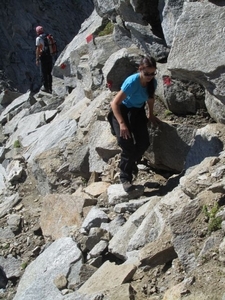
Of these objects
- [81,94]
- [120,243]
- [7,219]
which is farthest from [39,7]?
[120,243]

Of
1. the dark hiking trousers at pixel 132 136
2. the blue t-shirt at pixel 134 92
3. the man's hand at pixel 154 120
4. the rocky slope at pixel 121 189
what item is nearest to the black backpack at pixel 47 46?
the rocky slope at pixel 121 189

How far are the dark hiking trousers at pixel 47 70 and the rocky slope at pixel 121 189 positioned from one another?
3.93 meters

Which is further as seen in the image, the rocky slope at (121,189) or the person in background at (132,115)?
the person in background at (132,115)

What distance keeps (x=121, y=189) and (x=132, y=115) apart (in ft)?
4.52

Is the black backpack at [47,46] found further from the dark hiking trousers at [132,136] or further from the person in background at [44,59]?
the dark hiking trousers at [132,136]

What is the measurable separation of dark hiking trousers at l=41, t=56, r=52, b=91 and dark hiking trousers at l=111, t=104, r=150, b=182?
10.4m

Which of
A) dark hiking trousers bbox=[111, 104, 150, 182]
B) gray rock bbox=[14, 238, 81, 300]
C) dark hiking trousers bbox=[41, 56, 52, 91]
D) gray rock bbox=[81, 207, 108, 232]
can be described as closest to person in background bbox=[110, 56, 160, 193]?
dark hiking trousers bbox=[111, 104, 150, 182]

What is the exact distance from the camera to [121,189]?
850 centimetres

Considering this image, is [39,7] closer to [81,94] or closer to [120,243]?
[81,94]

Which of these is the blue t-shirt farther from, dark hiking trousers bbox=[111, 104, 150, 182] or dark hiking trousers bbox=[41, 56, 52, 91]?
dark hiking trousers bbox=[41, 56, 52, 91]

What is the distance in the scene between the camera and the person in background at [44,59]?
1734 cm

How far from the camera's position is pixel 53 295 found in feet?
21.8

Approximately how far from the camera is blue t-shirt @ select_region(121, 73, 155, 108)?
24.3ft

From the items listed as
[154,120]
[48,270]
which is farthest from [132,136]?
[48,270]
